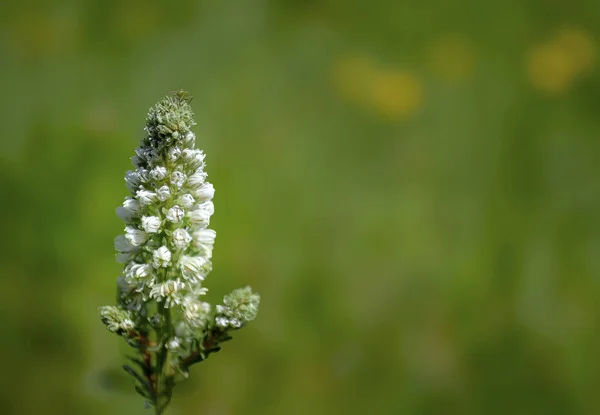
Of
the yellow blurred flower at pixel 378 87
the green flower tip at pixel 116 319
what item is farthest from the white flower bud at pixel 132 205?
the yellow blurred flower at pixel 378 87

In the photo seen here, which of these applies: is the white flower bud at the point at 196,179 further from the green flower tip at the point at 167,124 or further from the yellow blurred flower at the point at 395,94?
the yellow blurred flower at the point at 395,94

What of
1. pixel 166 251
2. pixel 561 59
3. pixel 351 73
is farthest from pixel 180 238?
pixel 561 59

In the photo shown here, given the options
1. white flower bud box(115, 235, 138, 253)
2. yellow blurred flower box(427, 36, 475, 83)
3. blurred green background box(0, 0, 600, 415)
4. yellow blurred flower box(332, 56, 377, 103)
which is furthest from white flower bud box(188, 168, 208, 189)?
yellow blurred flower box(427, 36, 475, 83)

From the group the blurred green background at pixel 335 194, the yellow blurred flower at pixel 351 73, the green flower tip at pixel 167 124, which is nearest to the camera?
the green flower tip at pixel 167 124

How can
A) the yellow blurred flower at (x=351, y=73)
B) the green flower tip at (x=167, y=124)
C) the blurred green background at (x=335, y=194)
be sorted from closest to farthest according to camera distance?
1. the green flower tip at (x=167, y=124)
2. the blurred green background at (x=335, y=194)
3. the yellow blurred flower at (x=351, y=73)

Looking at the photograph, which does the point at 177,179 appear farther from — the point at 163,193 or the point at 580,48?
the point at 580,48

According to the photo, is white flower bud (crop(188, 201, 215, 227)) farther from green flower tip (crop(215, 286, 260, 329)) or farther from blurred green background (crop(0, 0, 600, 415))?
blurred green background (crop(0, 0, 600, 415))
